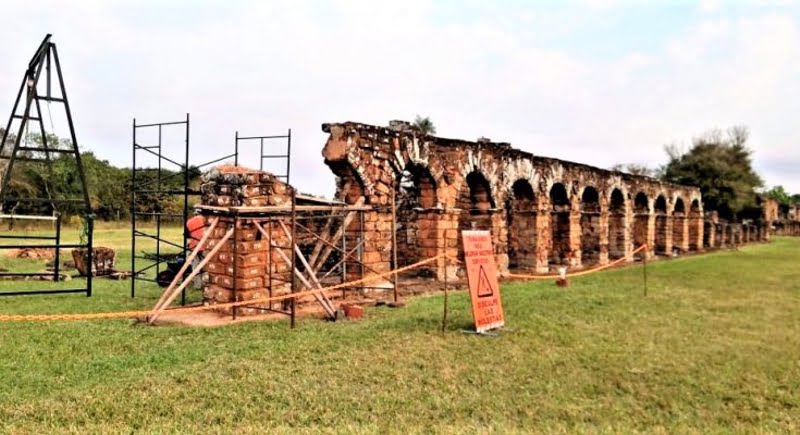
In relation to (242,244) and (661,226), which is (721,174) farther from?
(242,244)

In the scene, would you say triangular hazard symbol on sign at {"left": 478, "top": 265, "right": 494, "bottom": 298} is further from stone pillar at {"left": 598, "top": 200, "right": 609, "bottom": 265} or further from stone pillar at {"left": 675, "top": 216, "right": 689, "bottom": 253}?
stone pillar at {"left": 675, "top": 216, "right": 689, "bottom": 253}

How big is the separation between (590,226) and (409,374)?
50.4ft

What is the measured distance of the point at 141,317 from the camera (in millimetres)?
8023

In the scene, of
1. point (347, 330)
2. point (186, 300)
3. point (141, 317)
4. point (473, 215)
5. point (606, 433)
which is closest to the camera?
point (606, 433)

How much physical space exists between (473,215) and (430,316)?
20.3 ft

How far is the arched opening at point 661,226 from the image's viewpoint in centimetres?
2498

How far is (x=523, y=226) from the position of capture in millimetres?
16094

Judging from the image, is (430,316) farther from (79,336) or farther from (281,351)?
(79,336)

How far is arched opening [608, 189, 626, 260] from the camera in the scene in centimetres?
2136

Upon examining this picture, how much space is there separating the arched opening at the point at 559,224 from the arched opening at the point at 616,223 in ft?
13.8

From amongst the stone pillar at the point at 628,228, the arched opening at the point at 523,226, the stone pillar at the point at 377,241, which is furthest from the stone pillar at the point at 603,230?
the stone pillar at the point at 377,241

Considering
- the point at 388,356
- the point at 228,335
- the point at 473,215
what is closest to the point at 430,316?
the point at 388,356

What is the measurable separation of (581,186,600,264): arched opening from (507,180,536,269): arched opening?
403 centimetres

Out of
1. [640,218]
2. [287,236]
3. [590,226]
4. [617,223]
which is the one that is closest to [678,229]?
[640,218]
